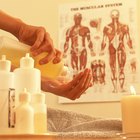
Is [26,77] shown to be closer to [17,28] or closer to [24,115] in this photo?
[24,115]

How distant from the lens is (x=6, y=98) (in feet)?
1.56

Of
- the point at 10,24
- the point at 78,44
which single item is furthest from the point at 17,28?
the point at 78,44

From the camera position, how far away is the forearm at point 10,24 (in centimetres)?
67

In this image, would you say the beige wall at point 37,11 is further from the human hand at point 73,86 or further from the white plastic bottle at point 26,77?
the white plastic bottle at point 26,77

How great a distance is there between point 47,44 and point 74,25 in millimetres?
698

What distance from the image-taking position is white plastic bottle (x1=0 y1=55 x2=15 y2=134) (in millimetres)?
461

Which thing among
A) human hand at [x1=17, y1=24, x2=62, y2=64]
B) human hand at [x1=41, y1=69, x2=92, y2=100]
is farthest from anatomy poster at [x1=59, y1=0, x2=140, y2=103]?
human hand at [x1=17, y1=24, x2=62, y2=64]

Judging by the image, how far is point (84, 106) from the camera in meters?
1.19

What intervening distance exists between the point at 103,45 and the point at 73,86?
57 cm

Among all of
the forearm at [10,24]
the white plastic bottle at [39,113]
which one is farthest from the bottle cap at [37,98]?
the forearm at [10,24]

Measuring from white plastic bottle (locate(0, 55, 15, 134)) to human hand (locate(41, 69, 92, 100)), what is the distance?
0.19 meters

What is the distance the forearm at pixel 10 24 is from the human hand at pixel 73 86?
13cm

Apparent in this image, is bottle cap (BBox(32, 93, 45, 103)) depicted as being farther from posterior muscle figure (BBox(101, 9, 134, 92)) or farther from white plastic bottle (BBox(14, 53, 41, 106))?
posterior muscle figure (BBox(101, 9, 134, 92))

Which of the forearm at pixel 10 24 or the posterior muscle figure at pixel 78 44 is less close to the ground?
the posterior muscle figure at pixel 78 44
